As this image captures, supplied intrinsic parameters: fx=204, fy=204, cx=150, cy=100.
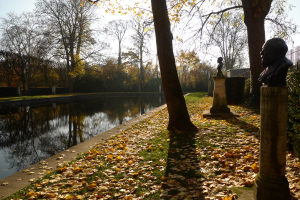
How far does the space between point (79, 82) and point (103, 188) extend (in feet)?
132

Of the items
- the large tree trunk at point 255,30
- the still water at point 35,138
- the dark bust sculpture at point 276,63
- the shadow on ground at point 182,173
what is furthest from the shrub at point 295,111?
the large tree trunk at point 255,30

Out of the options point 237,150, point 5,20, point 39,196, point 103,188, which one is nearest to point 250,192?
point 237,150

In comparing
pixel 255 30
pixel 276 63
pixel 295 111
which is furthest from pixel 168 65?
pixel 255 30

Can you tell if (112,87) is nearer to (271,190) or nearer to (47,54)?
(47,54)

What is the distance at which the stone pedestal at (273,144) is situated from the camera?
90.8 inches

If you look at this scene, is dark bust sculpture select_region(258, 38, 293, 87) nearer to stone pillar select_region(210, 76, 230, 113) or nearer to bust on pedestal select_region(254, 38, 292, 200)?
bust on pedestal select_region(254, 38, 292, 200)

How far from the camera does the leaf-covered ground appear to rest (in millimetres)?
3047

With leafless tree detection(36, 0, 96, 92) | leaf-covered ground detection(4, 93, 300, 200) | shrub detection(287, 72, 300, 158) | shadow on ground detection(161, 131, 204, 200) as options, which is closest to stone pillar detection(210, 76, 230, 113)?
leaf-covered ground detection(4, 93, 300, 200)

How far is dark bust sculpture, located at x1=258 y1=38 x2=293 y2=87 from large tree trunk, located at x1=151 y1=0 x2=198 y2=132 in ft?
12.8

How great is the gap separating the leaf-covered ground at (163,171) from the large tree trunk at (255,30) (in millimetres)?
6645

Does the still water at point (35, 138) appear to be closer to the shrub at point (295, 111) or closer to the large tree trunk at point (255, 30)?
the shrub at point (295, 111)

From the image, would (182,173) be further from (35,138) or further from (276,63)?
(35,138)

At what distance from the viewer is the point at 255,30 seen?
10.7 metres

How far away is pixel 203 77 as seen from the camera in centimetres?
4453
